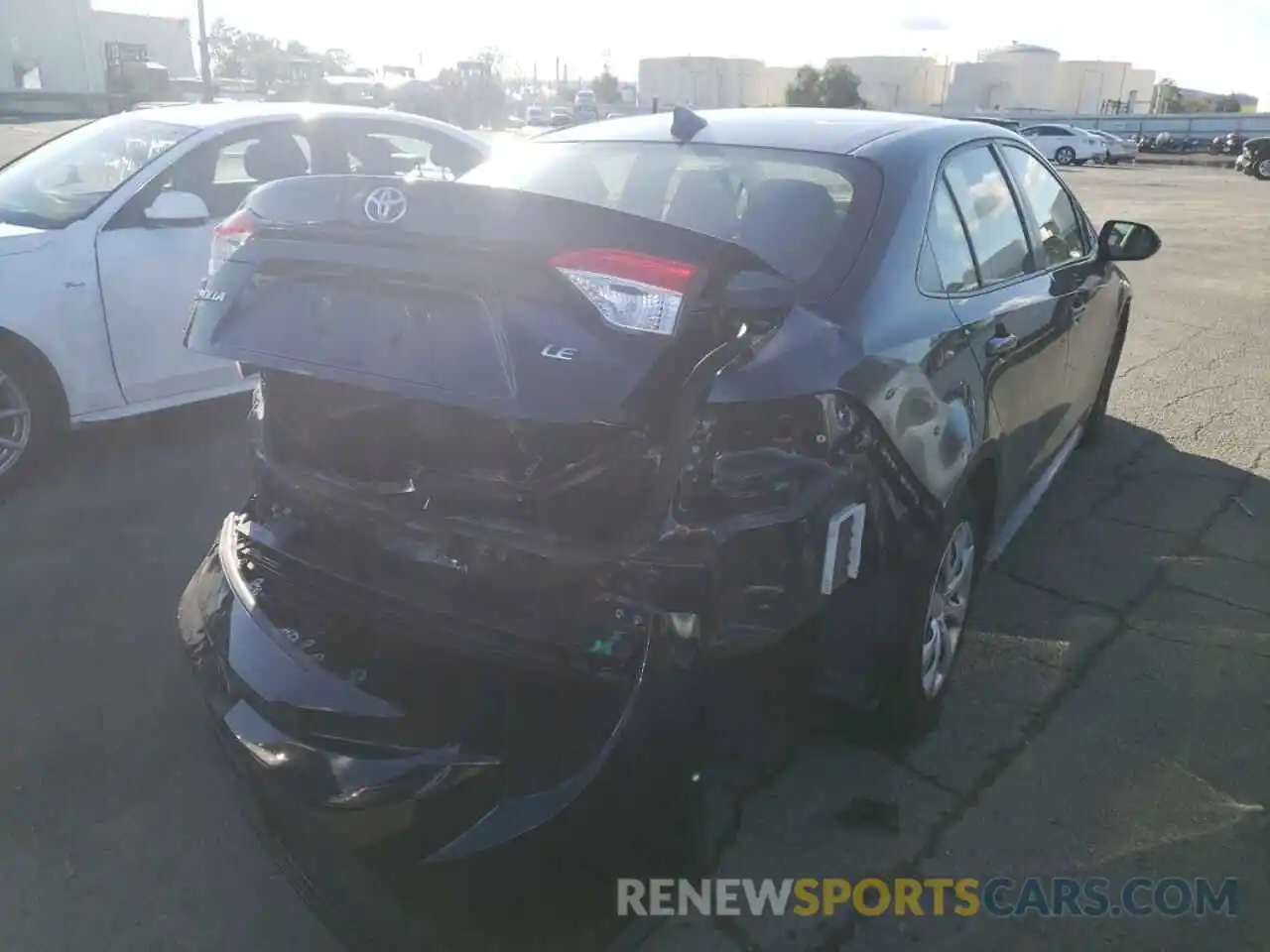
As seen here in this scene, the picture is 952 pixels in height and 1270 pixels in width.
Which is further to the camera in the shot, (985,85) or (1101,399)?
(985,85)

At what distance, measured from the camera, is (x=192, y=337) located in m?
2.38

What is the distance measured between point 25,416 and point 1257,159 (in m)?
37.5

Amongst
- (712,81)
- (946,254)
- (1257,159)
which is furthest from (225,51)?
(946,254)

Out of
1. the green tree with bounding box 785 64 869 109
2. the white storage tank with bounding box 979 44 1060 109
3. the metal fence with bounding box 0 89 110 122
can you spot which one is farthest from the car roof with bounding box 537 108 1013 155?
the white storage tank with bounding box 979 44 1060 109

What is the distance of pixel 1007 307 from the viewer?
3.19 m

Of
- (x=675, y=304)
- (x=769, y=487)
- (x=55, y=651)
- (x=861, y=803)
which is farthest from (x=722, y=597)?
(x=55, y=651)

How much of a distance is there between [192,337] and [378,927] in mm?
1374

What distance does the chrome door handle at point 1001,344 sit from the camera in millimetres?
2994

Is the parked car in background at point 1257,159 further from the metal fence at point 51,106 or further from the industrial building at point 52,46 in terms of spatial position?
the industrial building at point 52,46

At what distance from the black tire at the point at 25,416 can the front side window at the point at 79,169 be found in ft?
2.35

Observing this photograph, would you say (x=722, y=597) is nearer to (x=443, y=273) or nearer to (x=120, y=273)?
(x=443, y=273)

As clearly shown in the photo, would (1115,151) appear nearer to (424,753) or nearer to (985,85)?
(424,753)

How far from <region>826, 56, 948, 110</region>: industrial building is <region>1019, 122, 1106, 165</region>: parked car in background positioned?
259 feet

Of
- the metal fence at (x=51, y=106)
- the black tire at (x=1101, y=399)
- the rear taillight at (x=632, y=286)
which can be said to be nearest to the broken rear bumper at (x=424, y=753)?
the rear taillight at (x=632, y=286)
